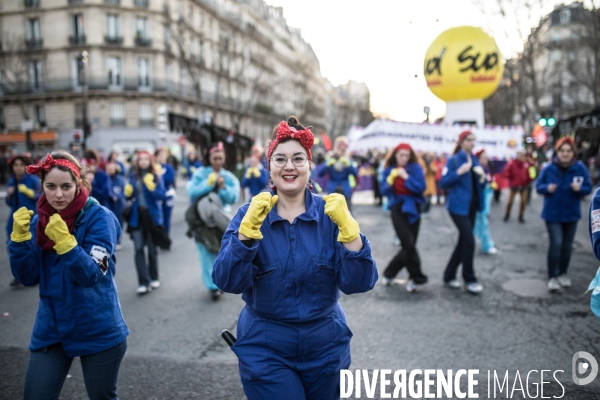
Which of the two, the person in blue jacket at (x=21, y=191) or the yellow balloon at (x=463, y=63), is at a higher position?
the yellow balloon at (x=463, y=63)

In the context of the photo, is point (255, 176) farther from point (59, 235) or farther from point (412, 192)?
point (59, 235)

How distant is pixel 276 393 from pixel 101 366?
1.12 meters

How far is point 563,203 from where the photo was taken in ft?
18.9

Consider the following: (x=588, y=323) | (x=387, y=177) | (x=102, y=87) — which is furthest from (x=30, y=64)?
→ (x=588, y=323)

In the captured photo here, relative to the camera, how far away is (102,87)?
38750 millimetres

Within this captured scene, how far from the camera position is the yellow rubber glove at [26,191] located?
6.58m

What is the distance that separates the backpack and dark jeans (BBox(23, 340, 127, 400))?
306 cm

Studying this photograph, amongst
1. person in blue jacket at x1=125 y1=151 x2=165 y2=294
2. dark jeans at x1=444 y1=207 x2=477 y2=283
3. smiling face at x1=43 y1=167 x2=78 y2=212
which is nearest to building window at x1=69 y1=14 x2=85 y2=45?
person in blue jacket at x1=125 y1=151 x2=165 y2=294

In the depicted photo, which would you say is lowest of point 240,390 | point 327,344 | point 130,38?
point 240,390

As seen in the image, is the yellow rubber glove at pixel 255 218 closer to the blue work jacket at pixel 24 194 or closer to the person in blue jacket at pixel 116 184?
the blue work jacket at pixel 24 194

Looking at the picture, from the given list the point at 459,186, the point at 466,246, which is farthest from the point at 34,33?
the point at 466,246

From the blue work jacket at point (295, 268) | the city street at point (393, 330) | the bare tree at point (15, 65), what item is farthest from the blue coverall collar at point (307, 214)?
the bare tree at point (15, 65)

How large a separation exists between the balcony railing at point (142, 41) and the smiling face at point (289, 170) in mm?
43068

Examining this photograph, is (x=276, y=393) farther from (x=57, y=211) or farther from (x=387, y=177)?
(x=387, y=177)
